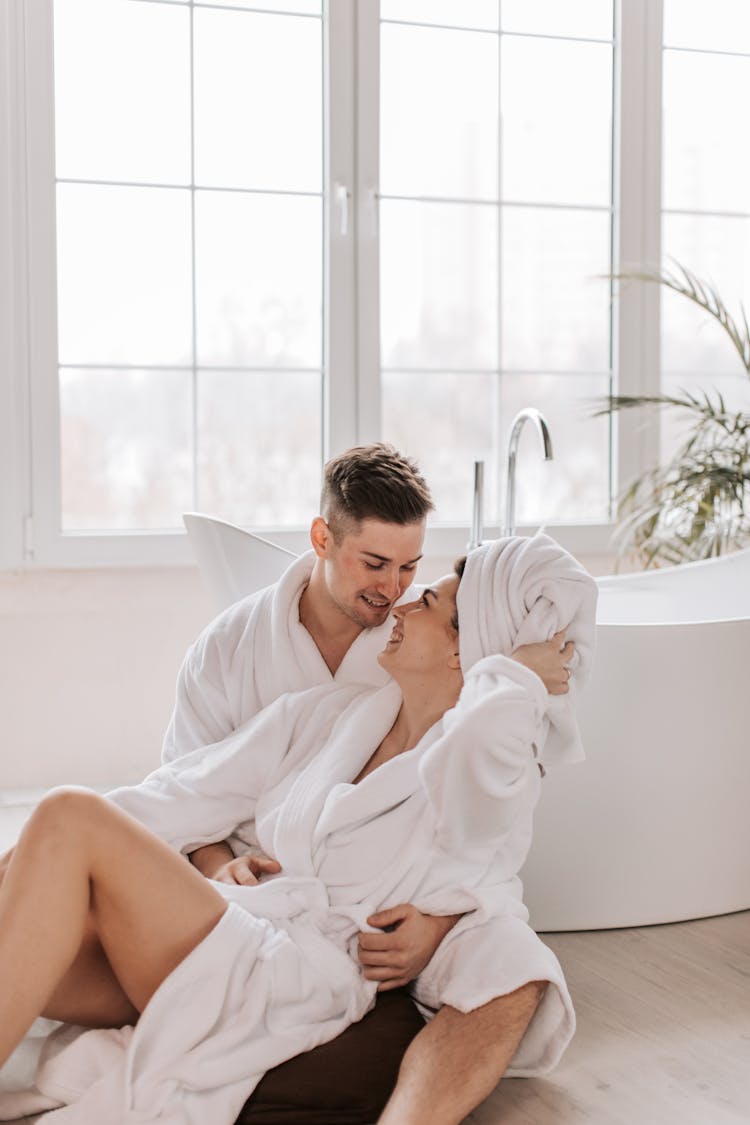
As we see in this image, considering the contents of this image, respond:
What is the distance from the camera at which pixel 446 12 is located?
3.88m

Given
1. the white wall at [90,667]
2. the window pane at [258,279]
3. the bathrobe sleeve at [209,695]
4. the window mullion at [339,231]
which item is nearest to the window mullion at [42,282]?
the white wall at [90,667]

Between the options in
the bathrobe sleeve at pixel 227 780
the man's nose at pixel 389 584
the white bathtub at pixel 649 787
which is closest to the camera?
the bathrobe sleeve at pixel 227 780

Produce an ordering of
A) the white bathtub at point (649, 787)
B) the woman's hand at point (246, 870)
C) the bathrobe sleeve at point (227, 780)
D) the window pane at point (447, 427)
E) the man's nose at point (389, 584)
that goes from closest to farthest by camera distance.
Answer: the woman's hand at point (246, 870) → the bathrobe sleeve at point (227, 780) → the man's nose at point (389, 584) → the white bathtub at point (649, 787) → the window pane at point (447, 427)

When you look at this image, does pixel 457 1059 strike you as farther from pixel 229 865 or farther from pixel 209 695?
pixel 209 695

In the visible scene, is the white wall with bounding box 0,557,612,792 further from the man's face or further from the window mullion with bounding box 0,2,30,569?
the man's face

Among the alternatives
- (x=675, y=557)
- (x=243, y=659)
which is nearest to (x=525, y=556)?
(x=243, y=659)

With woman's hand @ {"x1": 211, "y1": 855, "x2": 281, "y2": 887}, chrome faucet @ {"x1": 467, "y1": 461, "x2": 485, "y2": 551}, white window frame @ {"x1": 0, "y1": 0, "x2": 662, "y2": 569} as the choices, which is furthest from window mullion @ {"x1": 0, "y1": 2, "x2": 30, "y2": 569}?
woman's hand @ {"x1": 211, "y1": 855, "x2": 281, "y2": 887}

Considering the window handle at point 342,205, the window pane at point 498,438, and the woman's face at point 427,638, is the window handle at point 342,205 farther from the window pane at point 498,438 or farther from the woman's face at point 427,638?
the woman's face at point 427,638

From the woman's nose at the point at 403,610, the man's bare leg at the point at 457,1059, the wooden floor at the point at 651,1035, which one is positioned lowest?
the wooden floor at the point at 651,1035

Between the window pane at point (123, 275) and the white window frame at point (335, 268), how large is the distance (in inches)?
3.1

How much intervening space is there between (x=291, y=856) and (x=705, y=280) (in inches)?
117

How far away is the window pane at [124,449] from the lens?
12.0ft

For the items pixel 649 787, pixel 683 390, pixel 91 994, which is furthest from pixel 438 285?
pixel 91 994

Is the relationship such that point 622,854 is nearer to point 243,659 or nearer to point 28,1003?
point 243,659
